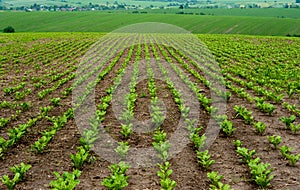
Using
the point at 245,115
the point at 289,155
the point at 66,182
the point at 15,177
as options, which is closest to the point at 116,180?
the point at 66,182

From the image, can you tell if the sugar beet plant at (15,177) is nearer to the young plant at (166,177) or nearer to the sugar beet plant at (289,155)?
the young plant at (166,177)

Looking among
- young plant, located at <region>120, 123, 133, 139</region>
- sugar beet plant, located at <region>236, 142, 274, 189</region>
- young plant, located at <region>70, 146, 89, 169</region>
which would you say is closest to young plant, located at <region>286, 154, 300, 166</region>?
sugar beet plant, located at <region>236, 142, 274, 189</region>

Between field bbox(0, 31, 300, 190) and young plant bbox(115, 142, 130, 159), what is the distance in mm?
23

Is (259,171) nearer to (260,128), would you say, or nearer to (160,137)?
(260,128)

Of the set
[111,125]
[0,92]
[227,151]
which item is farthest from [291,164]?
[0,92]

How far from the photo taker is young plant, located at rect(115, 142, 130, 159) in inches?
292

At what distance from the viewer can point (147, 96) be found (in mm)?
12633

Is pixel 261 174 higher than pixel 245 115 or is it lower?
higher

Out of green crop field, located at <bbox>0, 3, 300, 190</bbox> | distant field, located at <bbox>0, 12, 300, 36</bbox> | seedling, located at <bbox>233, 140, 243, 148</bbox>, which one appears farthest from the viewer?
distant field, located at <bbox>0, 12, 300, 36</bbox>

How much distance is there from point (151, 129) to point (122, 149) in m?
1.80

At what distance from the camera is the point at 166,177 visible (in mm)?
6281

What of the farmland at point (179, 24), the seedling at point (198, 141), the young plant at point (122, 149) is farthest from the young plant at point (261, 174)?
the farmland at point (179, 24)

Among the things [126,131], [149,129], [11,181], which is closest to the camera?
[11,181]

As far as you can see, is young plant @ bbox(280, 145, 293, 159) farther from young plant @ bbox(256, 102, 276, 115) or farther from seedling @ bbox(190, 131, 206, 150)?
young plant @ bbox(256, 102, 276, 115)
